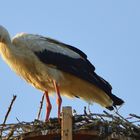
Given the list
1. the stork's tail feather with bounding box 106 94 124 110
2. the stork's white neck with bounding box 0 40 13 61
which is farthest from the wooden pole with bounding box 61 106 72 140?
the stork's white neck with bounding box 0 40 13 61

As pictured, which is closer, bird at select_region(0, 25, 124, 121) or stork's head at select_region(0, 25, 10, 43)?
bird at select_region(0, 25, 124, 121)

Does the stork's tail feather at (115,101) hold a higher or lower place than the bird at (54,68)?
lower

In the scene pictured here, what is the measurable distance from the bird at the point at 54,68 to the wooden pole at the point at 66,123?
2.61 meters

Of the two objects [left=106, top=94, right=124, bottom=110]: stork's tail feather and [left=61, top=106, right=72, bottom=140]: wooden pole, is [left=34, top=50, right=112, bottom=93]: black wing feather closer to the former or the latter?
[left=106, top=94, right=124, bottom=110]: stork's tail feather

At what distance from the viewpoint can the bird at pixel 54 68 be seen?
9.52 meters

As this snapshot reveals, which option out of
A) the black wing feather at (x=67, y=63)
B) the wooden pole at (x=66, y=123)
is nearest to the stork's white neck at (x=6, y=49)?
the black wing feather at (x=67, y=63)

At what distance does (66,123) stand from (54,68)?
2884mm

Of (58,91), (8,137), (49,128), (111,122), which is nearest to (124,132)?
(111,122)

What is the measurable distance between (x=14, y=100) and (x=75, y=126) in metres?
0.89

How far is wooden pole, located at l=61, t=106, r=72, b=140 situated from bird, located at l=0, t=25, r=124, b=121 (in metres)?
2.61

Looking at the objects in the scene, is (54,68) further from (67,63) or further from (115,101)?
(115,101)

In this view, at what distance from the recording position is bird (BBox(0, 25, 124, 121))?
375 inches

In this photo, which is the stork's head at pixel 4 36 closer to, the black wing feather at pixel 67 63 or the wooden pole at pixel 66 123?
the black wing feather at pixel 67 63

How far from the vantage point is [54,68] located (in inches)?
379
